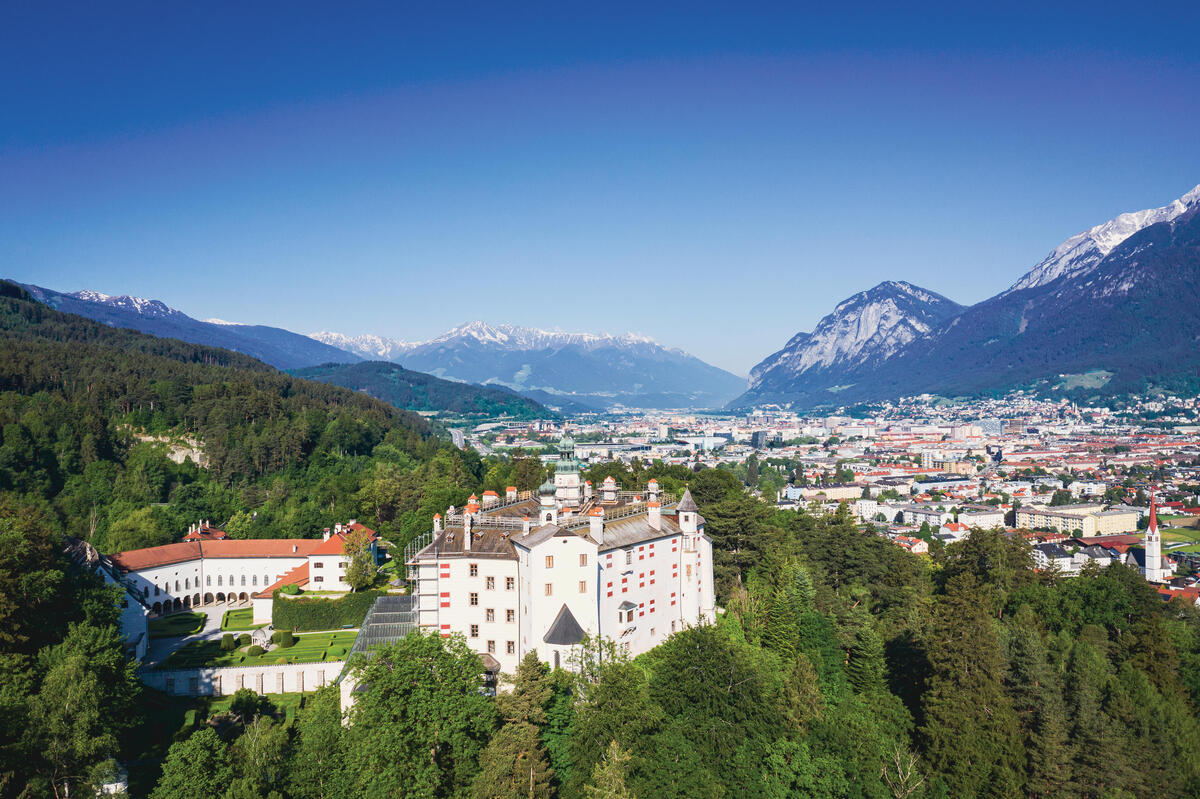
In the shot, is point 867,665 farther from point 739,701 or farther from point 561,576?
point 561,576

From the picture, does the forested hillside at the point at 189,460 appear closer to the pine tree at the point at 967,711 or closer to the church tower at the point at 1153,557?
the pine tree at the point at 967,711

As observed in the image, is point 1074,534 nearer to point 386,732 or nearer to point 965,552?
point 965,552

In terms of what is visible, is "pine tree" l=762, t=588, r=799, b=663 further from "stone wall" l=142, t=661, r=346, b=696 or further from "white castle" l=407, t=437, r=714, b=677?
"stone wall" l=142, t=661, r=346, b=696

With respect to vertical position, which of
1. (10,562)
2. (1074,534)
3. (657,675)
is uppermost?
(10,562)

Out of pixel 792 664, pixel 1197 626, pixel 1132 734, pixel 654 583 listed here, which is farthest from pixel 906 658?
pixel 1197 626

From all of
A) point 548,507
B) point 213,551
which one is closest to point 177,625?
point 213,551
